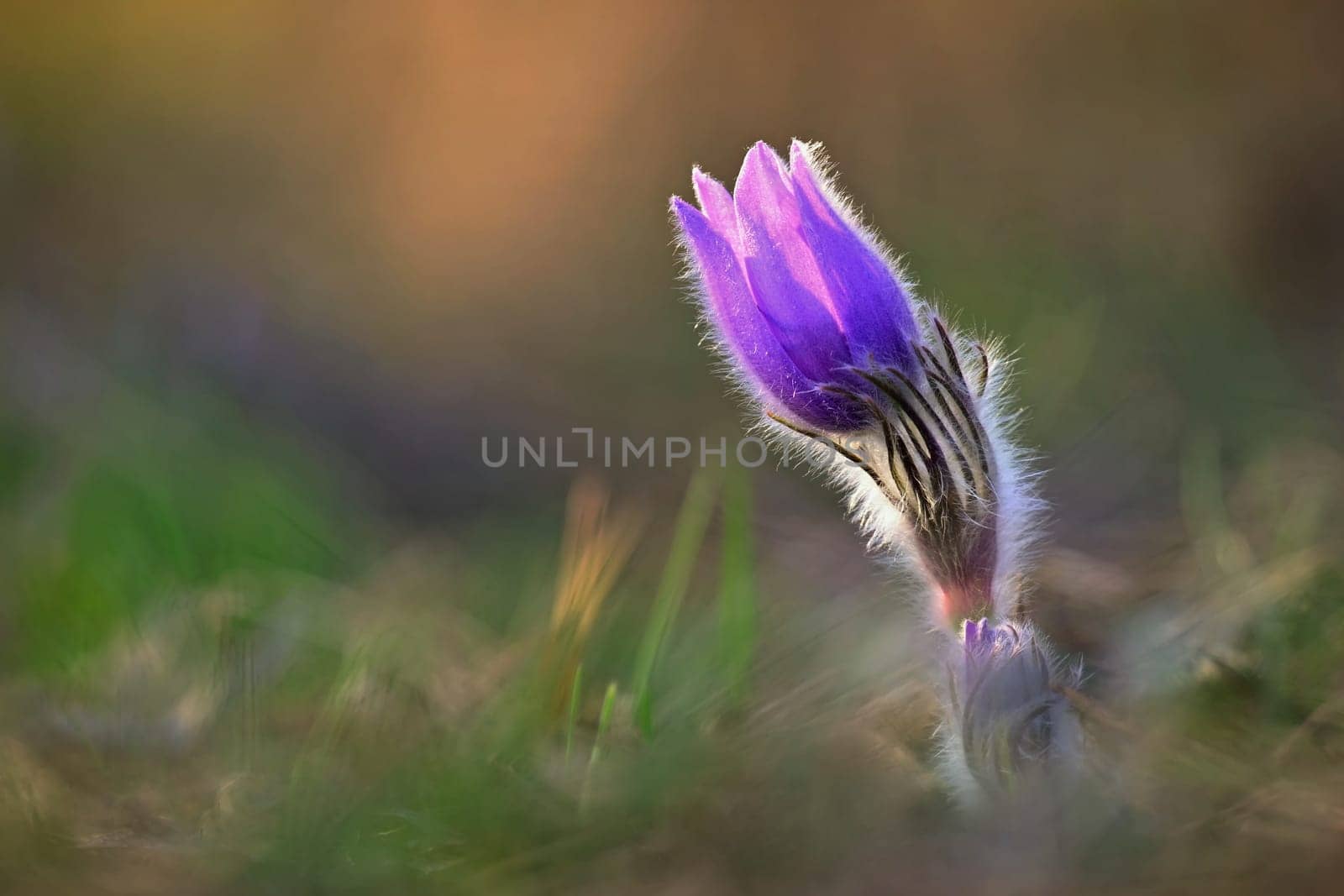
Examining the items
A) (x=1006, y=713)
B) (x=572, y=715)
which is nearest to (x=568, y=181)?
(x=572, y=715)

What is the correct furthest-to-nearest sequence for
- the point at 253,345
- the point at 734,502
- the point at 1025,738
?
the point at 253,345 < the point at 734,502 < the point at 1025,738

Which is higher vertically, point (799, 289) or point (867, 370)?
point (799, 289)

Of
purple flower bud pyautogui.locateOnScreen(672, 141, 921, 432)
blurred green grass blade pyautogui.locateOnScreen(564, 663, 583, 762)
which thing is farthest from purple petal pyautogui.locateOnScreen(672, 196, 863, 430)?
blurred green grass blade pyautogui.locateOnScreen(564, 663, 583, 762)

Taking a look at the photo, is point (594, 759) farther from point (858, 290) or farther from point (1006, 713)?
point (858, 290)

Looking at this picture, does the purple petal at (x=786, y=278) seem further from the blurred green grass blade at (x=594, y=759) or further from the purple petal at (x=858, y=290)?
the blurred green grass blade at (x=594, y=759)

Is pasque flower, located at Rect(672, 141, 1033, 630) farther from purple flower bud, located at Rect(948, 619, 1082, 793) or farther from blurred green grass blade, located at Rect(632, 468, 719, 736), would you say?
blurred green grass blade, located at Rect(632, 468, 719, 736)

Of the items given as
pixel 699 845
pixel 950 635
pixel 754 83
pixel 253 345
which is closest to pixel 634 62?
pixel 754 83

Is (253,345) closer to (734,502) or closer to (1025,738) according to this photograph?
(734,502)
